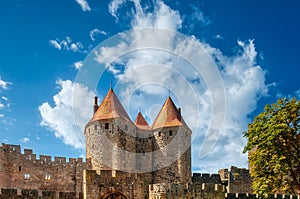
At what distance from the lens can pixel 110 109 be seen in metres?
37.4

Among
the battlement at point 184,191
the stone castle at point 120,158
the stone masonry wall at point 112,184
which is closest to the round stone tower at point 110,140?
the stone castle at point 120,158

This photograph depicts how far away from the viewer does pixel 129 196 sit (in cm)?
1980

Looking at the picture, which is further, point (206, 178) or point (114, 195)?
point (206, 178)

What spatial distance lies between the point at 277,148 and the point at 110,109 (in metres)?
17.1

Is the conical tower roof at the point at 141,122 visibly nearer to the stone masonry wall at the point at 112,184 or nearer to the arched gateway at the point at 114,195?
the stone masonry wall at the point at 112,184

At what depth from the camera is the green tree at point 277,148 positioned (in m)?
24.6

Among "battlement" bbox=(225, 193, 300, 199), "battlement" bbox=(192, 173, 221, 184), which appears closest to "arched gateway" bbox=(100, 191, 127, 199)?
"battlement" bbox=(225, 193, 300, 199)

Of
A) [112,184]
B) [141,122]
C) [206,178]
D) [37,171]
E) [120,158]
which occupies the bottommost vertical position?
[206,178]

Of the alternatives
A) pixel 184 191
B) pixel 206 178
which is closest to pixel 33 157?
pixel 206 178

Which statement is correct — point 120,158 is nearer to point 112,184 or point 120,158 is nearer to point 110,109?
point 110,109

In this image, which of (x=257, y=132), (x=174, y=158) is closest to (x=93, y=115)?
(x=174, y=158)

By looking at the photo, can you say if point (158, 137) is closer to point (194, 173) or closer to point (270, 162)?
point (194, 173)

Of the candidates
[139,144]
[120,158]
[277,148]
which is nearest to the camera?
[277,148]

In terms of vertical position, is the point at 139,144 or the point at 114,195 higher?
the point at 139,144
